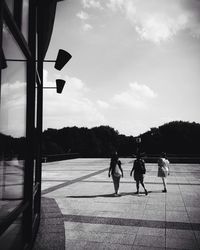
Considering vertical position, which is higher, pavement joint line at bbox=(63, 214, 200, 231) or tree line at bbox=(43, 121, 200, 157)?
tree line at bbox=(43, 121, 200, 157)

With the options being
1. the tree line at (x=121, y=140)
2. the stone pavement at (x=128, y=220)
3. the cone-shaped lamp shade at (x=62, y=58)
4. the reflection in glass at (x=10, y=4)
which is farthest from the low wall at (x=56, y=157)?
the reflection in glass at (x=10, y=4)

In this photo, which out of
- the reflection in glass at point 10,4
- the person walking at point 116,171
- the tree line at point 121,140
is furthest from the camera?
the tree line at point 121,140

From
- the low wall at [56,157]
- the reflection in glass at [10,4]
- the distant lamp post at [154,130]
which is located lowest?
the low wall at [56,157]

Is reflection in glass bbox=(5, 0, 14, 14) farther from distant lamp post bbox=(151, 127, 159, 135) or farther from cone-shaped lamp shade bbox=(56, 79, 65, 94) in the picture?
distant lamp post bbox=(151, 127, 159, 135)

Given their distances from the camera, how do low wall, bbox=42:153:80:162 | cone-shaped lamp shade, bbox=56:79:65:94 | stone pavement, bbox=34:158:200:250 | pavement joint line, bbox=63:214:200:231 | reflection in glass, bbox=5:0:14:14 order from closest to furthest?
reflection in glass, bbox=5:0:14:14
stone pavement, bbox=34:158:200:250
pavement joint line, bbox=63:214:200:231
cone-shaped lamp shade, bbox=56:79:65:94
low wall, bbox=42:153:80:162

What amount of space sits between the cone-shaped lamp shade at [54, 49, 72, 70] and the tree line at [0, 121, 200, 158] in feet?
135

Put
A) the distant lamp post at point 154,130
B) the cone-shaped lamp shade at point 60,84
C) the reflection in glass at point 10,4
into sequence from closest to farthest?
the reflection in glass at point 10,4 → the cone-shaped lamp shade at point 60,84 → the distant lamp post at point 154,130

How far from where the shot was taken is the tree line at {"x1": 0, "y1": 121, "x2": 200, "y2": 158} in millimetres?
60625

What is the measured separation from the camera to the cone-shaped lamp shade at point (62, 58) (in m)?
5.95

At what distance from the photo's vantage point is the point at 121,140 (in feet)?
289

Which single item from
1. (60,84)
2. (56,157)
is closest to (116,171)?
(60,84)

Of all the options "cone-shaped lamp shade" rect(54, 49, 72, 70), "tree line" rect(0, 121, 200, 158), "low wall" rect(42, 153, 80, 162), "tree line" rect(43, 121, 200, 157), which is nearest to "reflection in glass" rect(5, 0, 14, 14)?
"cone-shaped lamp shade" rect(54, 49, 72, 70)

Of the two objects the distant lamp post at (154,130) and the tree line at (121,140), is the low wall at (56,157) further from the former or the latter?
the distant lamp post at (154,130)

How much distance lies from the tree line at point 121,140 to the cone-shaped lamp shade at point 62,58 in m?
41.1
